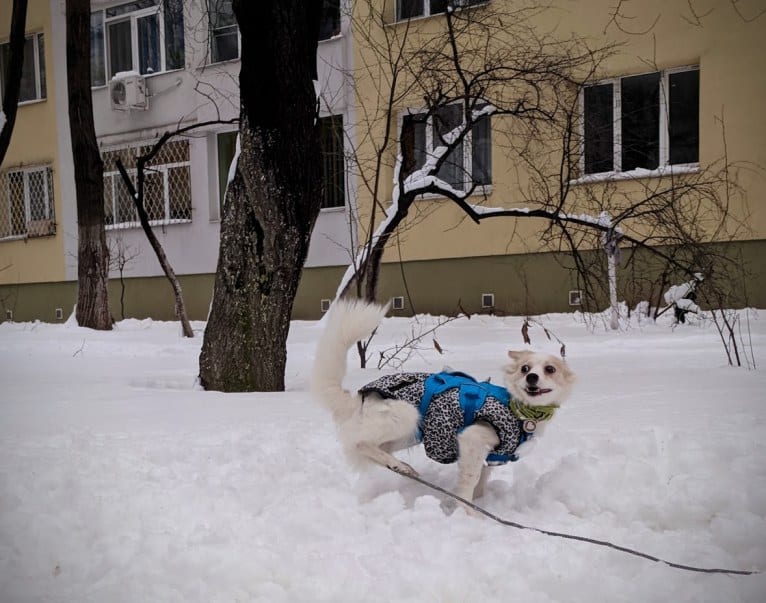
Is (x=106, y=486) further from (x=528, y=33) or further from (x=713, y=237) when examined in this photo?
(x=528, y=33)

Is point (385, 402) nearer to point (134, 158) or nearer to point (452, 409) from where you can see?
point (452, 409)

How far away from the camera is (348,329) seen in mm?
2531

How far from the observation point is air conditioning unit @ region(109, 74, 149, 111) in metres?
12.5

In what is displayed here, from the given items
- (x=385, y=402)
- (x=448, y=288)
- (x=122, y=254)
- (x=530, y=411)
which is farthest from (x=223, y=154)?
(x=530, y=411)

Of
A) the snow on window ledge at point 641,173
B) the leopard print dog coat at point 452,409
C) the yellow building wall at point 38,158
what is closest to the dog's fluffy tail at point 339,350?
the leopard print dog coat at point 452,409

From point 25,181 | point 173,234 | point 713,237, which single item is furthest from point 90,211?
point 713,237

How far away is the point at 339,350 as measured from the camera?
2.57 m

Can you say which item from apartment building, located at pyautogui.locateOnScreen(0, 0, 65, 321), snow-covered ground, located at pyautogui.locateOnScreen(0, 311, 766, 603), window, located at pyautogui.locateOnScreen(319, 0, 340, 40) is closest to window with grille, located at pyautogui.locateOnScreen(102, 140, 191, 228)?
apartment building, located at pyautogui.locateOnScreen(0, 0, 65, 321)

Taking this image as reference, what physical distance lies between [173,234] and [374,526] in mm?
11446

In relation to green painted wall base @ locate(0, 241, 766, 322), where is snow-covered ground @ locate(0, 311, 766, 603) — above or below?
below

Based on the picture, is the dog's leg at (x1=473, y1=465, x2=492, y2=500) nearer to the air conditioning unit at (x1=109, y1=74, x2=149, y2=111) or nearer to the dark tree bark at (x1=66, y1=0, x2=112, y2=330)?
the dark tree bark at (x1=66, y1=0, x2=112, y2=330)

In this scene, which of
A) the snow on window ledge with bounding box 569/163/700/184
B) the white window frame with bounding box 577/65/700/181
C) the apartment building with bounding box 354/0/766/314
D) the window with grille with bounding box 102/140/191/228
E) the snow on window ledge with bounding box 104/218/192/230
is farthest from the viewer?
the window with grille with bounding box 102/140/191/228

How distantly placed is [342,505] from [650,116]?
841 cm

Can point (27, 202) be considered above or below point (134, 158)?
below
